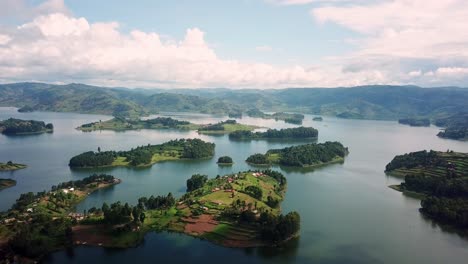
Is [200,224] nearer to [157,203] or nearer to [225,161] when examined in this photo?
[157,203]

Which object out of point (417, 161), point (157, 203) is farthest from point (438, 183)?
point (157, 203)

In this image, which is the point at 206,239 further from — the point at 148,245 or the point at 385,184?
the point at 385,184

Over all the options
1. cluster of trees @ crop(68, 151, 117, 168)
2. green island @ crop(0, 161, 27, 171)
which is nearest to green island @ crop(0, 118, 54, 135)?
green island @ crop(0, 161, 27, 171)

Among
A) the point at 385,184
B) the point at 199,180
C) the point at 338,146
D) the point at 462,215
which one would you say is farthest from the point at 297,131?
the point at 462,215

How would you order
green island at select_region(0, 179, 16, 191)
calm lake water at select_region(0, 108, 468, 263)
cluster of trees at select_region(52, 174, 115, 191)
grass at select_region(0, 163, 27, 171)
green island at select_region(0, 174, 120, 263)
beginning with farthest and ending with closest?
grass at select_region(0, 163, 27, 171), green island at select_region(0, 179, 16, 191), cluster of trees at select_region(52, 174, 115, 191), calm lake water at select_region(0, 108, 468, 263), green island at select_region(0, 174, 120, 263)

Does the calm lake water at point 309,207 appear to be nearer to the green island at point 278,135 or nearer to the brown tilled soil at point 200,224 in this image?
the brown tilled soil at point 200,224

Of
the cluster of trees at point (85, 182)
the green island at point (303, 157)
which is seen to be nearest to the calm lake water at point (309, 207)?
the cluster of trees at point (85, 182)

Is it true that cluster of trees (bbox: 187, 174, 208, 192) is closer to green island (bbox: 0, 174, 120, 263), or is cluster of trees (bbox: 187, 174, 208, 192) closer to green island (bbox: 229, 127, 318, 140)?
green island (bbox: 0, 174, 120, 263)
